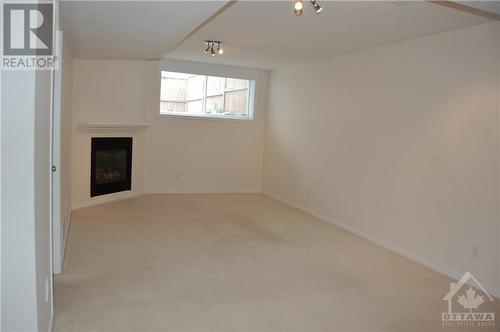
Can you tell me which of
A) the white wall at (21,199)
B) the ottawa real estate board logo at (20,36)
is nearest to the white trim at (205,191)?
the white wall at (21,199)

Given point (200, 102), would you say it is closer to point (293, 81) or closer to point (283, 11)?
point (293, 81)

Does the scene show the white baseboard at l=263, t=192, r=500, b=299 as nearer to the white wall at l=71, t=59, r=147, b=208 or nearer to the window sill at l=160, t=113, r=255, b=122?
the window sill at l=160, t=113, r=255, b=122

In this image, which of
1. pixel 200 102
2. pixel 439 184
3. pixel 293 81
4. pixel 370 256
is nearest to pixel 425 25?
pixel 439 184

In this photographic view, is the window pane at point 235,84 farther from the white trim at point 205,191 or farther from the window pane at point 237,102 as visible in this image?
the white trim at point 205,191

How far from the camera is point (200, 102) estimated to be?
24.3 ft

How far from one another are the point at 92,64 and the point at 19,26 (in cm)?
454

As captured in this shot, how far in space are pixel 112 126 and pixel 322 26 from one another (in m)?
3.53

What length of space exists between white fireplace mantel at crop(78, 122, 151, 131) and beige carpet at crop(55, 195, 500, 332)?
1.19 m

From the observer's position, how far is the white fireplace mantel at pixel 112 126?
18.8 ft

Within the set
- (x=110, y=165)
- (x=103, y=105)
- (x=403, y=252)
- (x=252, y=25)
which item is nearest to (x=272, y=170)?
(x=110, y=165)

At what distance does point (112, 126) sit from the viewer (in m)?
6.12

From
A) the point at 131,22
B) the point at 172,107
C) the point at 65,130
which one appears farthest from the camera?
the point at 172,107

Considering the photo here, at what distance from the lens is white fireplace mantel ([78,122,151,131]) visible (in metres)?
5.73

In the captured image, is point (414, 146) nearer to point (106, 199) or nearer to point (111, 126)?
point (111, 126)
